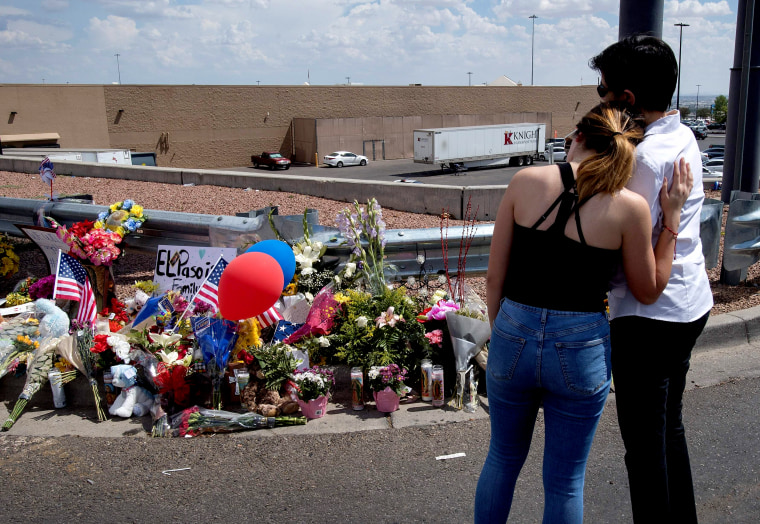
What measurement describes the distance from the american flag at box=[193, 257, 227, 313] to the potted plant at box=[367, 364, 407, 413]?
1392 mm

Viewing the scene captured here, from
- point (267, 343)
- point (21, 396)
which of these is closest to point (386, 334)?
point (267, 343)

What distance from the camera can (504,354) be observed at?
223cm

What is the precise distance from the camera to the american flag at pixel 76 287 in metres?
5.30

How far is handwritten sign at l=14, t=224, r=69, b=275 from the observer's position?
19.7 feet

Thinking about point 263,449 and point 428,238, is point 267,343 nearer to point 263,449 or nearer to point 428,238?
point 263,449

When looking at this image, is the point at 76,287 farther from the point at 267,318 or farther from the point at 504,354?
the point at 504,354

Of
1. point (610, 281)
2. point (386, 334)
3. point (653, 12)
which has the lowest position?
point (386, 334)

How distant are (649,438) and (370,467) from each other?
5.48ft

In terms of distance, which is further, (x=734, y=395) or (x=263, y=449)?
(x=734, y=395)

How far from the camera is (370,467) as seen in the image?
12.0 feet

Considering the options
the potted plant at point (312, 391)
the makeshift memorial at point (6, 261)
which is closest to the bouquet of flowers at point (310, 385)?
the potted plant at point (312, 391)

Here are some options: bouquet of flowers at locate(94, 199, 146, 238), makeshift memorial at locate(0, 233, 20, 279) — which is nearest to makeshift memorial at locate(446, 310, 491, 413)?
bouquet of flowers at locate(94, 199, 146, 238)

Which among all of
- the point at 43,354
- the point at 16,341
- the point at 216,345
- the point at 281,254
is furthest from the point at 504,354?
the point at 16,341

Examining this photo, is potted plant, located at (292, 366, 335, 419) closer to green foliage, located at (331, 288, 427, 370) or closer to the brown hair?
green foliage, located at (331, 288, 427, 370)
